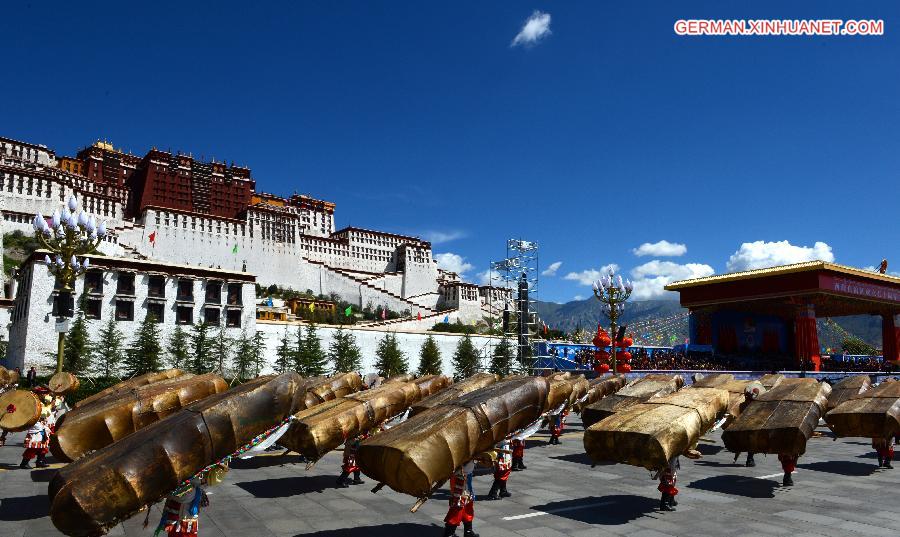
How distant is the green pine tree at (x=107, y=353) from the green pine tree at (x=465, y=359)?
26.4m

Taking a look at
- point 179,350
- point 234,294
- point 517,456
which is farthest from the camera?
point 234,294

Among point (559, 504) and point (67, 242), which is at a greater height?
point (67, 242)

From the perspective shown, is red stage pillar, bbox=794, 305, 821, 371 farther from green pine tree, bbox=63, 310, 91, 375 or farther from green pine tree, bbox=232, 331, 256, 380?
green pine tree, bbox=63, 310, 91, 375

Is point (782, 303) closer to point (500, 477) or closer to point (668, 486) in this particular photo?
point (668, 486)

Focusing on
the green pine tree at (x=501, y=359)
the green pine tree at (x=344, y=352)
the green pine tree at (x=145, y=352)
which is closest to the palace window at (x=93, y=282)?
the green pine tree at (x=145, y=352)

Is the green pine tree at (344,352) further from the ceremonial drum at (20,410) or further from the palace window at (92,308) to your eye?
the ceremonial drum at (20,410)

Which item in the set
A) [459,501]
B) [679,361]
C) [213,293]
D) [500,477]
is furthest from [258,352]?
[459,501]

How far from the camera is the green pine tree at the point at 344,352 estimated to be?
4747 centimetres

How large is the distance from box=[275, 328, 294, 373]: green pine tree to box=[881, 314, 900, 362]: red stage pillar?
49198 mm

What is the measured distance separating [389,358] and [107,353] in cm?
2028

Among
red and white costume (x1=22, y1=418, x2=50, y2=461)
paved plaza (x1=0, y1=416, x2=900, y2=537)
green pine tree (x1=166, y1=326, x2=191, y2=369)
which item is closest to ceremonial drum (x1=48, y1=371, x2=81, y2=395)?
red and white costume (x1=22, y1=418, x2=50, y2=461)

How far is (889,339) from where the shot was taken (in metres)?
51.1

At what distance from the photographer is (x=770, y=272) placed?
43562 millimetres

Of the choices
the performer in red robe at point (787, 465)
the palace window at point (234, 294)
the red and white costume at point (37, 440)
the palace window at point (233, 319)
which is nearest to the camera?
the performer in red robe at point (787, 465)
